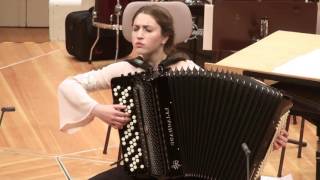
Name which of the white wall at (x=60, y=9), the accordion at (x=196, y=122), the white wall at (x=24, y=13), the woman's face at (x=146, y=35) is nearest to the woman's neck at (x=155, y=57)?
the woman's face at (x=146, y=35)

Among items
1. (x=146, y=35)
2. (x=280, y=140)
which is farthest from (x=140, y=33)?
(x=280, y=140)

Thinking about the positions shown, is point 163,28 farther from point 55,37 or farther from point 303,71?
point 55,37

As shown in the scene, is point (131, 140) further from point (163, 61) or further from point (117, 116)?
point (163, 61)

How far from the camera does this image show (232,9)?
Answer: 421cm

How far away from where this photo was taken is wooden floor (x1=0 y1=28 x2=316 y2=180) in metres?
4.04

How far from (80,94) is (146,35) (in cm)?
41

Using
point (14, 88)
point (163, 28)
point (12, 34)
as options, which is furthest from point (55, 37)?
point (163, 28)

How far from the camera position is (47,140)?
457cm

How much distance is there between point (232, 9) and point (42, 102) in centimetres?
204

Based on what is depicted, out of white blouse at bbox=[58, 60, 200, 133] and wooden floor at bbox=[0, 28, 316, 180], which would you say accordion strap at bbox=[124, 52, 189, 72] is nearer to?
white blouse at bbox=[58, 60, 200, 133]

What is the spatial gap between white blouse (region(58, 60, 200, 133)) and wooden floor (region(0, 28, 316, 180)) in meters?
1.15

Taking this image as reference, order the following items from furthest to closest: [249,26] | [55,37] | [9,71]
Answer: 1. [55,37]
2. [9,71]
3. [249,26]

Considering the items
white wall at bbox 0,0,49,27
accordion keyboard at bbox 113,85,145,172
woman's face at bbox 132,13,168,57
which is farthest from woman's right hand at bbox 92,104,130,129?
white wall at bbox 0,0,49,27

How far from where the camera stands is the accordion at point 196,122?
2369 mm
